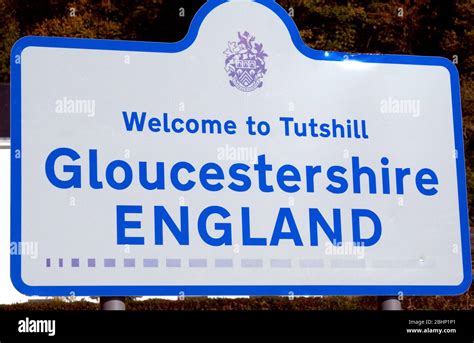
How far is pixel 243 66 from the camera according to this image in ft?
20.7

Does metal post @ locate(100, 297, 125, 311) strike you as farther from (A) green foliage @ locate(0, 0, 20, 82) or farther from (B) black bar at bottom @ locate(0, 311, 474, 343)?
(A) green foliage @ locate(0, 0, 20, 82)

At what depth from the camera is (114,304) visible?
590 centimetres

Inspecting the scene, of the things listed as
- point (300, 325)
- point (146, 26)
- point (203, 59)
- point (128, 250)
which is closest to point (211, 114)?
point (203, 59)

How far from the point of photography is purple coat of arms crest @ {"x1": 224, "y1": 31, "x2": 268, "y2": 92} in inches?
248

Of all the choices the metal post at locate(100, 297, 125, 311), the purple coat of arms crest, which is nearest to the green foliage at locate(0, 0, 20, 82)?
the purple coat of arms crest

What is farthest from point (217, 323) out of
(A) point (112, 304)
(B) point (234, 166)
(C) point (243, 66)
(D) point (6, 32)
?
(D) point (6, 32)

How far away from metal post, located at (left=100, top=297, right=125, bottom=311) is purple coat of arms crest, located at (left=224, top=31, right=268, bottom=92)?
1477mm

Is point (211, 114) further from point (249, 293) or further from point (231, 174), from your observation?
point (249, 293)

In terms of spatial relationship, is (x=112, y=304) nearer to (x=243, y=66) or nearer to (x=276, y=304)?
(x=243, y=66)

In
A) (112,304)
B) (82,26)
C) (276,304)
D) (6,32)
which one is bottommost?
(276,304)

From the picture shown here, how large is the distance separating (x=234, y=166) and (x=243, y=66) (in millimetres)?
624

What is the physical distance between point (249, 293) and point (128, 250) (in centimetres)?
76

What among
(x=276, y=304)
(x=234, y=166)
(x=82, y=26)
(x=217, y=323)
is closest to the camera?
(x=217, y=323)

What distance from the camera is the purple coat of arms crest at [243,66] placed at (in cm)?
629
